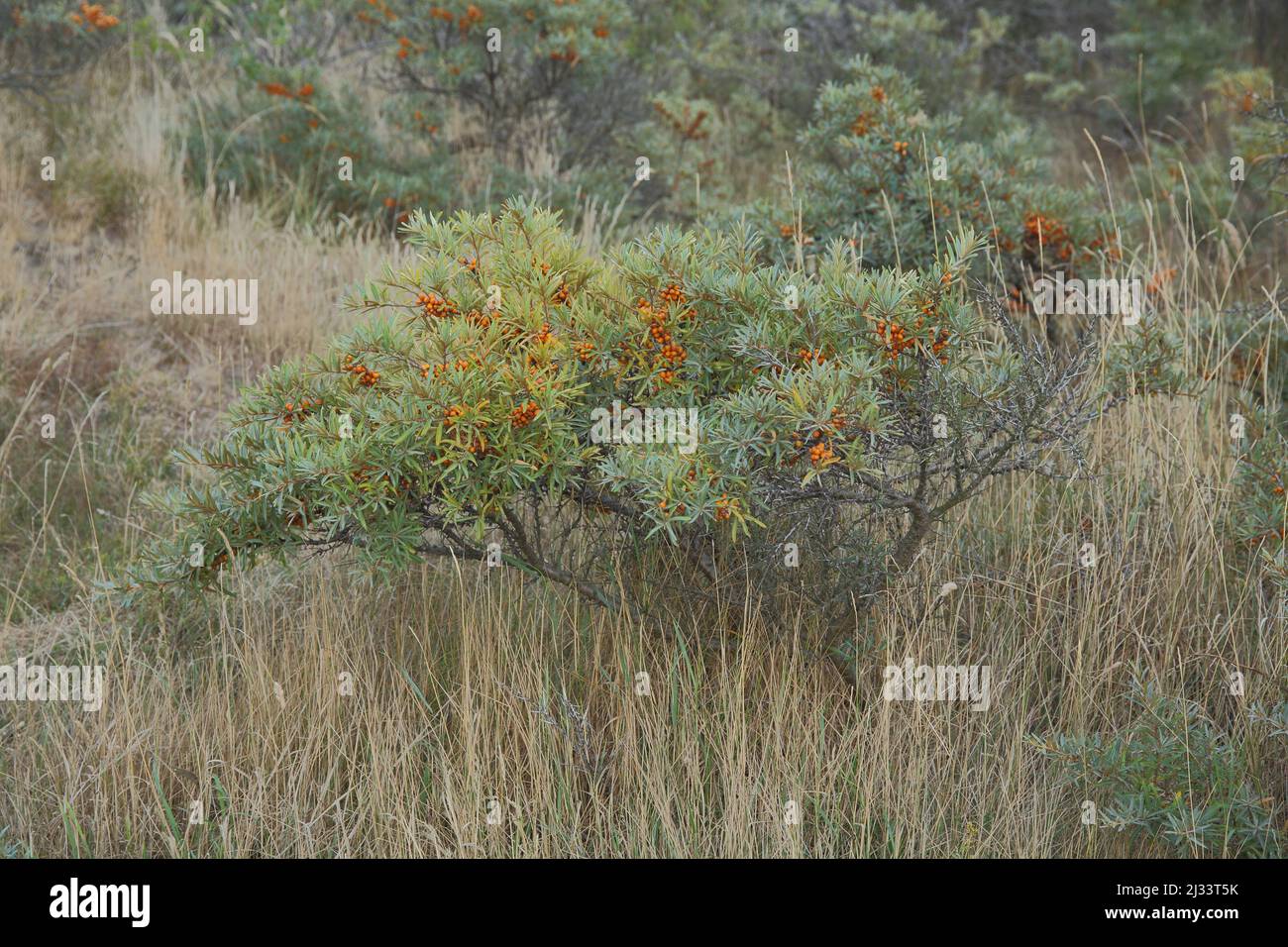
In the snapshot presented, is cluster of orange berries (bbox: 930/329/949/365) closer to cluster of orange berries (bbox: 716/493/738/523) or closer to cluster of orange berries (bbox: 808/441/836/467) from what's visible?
cluster of orange berries (bbox: 808/441/836/467)

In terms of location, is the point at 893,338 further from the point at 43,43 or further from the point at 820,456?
the point at 43,43

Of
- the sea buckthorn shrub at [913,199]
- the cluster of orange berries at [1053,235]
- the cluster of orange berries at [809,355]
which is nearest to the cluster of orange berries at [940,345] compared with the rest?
the cluster of orange berries at [809,355]

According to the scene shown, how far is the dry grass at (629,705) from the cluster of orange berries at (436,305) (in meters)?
0.82

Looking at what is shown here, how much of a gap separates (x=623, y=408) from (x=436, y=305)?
56cm

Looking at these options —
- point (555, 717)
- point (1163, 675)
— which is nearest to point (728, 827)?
point (555, 717)

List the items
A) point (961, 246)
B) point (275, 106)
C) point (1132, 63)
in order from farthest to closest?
point (1132, 63) < point (275, 106) < point (961, 246)

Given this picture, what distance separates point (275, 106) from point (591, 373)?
16.3 feet

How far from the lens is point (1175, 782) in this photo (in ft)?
10.1

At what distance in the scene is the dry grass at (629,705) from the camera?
3174 mm

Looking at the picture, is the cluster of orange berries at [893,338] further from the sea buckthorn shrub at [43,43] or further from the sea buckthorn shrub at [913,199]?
Result: the sea buckthorn shrub at [43,43]

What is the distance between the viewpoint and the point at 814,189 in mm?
5523

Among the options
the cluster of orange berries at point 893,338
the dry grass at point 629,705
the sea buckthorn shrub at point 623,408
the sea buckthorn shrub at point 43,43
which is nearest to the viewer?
the sea buckthorn shrub at point 623,408

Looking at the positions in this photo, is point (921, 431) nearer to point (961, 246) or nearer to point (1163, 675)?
point (961, 246)

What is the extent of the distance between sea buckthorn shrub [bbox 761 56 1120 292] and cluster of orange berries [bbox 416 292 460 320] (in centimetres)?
212
